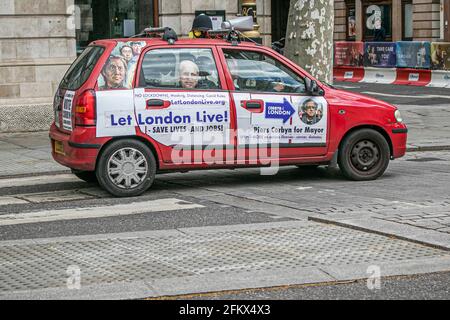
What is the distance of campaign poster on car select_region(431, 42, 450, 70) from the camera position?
32594 mm

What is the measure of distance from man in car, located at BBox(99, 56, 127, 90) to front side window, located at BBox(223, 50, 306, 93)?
3.99 ft

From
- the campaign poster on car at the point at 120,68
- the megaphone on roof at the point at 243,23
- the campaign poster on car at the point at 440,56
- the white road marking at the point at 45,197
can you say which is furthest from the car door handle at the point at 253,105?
the campaign poster on car at the point at 440,56

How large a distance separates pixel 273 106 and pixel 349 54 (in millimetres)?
28800

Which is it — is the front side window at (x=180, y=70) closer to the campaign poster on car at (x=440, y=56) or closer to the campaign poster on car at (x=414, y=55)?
the campaign poster on car at (x=440, y=56)

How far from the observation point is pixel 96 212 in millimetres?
9625

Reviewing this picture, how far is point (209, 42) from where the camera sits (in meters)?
11.2

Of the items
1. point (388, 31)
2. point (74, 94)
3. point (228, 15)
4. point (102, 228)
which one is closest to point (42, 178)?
point (74, 94)

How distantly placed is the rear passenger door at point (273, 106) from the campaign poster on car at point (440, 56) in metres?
22.1

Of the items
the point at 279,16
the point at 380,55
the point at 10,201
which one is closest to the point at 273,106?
the point at 10,201

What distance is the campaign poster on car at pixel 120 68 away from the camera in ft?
34.7

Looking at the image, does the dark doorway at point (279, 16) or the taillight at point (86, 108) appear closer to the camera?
the taillight at point (86, 108)

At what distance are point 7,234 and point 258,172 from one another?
4837 mm

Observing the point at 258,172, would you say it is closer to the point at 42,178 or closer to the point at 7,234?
the point at 42,178

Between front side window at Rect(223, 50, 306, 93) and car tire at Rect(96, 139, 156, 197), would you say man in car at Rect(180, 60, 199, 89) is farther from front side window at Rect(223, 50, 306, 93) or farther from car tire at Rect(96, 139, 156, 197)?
car tire at Rect(96, 139, 156, 197)
